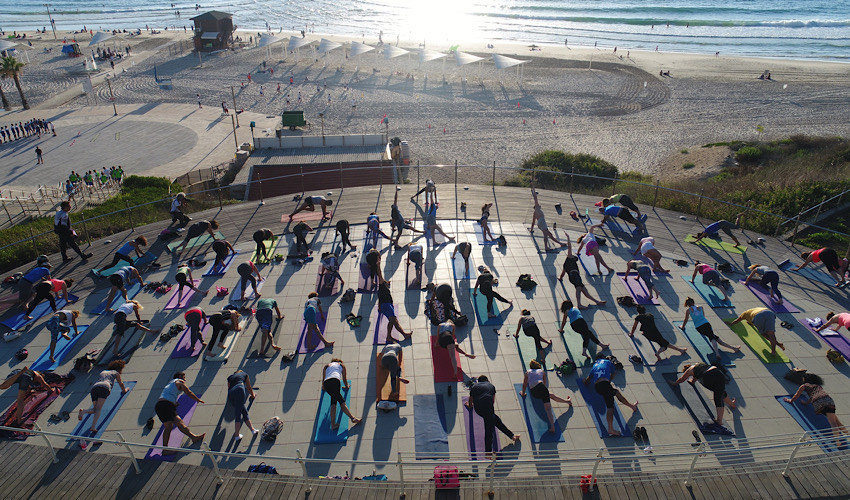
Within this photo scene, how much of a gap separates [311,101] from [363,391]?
45173 mm

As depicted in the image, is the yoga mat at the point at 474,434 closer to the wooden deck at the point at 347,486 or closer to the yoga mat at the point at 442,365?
the yoga mat at the point at 442,365

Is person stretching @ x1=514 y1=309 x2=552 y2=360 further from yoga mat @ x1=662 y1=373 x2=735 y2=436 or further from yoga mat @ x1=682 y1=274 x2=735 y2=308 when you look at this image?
yoga mat @ x1=682 y1=274 x2=735 y2=308

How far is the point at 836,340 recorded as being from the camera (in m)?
14.5

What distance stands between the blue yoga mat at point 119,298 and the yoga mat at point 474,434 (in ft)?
40.0

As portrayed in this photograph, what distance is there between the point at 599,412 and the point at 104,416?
482 inches

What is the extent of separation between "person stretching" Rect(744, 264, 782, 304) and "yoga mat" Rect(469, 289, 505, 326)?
862cm

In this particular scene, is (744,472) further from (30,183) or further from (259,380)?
(30,183)

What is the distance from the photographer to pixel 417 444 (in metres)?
11.5

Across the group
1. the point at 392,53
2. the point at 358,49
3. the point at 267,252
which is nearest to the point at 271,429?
the point at 267,252

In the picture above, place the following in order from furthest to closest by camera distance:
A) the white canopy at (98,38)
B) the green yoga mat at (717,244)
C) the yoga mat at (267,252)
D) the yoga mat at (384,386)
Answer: the white canopy at (98,38) → the green yoga mat at (717,244) → the yoga mat at (267,252) → the yoga mat at (384,386)

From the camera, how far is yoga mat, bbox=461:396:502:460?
11.2 m

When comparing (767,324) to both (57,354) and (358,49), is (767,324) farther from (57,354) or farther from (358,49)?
(358,49)

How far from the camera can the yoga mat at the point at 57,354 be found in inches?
544

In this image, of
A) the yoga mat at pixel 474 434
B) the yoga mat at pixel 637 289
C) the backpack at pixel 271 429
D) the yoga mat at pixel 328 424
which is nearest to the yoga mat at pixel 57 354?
the backpack at pixel 271 429
